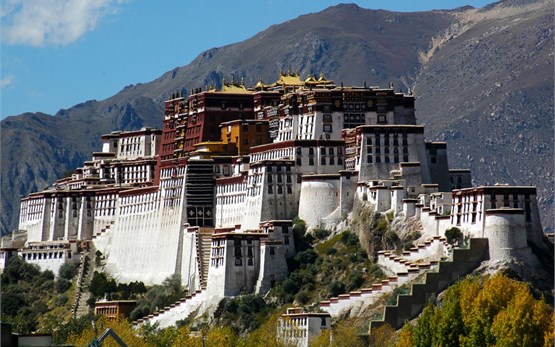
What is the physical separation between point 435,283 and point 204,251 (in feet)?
114

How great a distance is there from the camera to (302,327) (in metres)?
156

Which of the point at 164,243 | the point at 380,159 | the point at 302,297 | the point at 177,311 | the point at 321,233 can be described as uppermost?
the point at 380,159

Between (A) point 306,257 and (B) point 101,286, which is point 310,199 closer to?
(A) point 306,257

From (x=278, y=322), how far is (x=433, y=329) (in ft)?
82.3

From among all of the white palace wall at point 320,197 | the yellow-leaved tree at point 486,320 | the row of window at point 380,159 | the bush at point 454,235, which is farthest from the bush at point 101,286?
the yellow-leaved tree at point 486,320

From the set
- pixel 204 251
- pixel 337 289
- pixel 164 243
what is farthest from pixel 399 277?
pixel 164 243

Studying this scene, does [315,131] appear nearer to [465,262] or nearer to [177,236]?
[177,236]

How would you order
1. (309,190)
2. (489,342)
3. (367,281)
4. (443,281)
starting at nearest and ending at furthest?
(489,342) → (443,281) → (367,281) → (309,190)

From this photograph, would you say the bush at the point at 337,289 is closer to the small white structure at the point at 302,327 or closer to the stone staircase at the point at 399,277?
the stone staircase at the point at 399,277

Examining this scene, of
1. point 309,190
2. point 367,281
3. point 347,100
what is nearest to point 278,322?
point 367,281

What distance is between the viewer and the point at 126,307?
186m

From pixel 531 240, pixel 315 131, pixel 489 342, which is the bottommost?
pixel 489 342

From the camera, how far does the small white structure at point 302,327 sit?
154500 mm

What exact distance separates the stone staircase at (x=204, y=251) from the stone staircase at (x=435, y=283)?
29.4m
